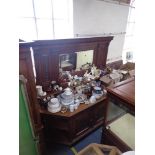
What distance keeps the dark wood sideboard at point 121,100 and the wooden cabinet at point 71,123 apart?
25.8 inches

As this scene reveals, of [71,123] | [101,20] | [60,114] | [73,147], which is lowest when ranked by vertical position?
[73,147]

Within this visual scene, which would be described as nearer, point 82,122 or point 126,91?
point 126,91

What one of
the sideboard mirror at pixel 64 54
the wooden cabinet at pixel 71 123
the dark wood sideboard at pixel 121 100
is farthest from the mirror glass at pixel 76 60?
the dark wood sideboard at pixel 121 100

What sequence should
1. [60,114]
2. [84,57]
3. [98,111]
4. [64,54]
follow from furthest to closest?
[84,57], [98,111], [64,54], [60,114]

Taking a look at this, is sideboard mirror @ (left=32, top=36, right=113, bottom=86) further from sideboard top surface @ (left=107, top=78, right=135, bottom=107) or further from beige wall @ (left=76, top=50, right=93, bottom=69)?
sideboard top surface @ (left=107, top=78, right=135, bottom=107)

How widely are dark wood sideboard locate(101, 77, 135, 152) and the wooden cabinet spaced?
0.66 metres

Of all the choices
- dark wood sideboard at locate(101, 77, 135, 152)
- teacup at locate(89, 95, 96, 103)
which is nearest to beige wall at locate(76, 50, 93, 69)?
teacup at locate(89, 95, 96, 103)

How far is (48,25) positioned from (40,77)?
3.02ft

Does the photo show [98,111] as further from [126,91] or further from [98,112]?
[126,91]

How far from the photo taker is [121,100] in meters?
1.29

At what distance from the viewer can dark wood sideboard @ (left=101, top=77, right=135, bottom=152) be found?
1.22m

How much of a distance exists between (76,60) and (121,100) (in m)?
1.58

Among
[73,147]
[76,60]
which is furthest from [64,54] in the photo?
[73,147]
